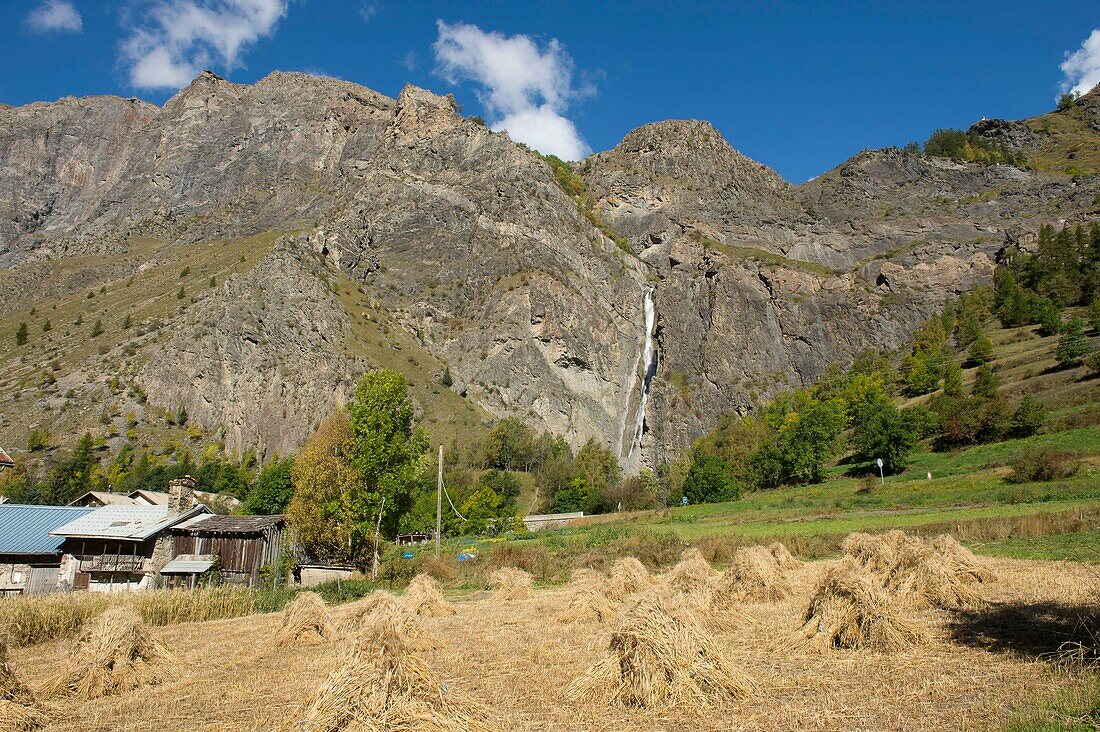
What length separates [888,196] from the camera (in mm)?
176000

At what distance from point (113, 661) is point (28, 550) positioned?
26955mm

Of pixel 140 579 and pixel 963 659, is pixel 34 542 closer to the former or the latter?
pixel 140 579

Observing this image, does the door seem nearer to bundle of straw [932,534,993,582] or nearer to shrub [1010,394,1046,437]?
bundle of straw [932,534,993,582]

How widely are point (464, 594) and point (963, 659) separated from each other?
20.1 metres

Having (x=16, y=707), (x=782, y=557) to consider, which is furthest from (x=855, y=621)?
(x=16, y=707)

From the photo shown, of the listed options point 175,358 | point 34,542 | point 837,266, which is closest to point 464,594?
point 34,542

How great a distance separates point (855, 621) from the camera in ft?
35.0

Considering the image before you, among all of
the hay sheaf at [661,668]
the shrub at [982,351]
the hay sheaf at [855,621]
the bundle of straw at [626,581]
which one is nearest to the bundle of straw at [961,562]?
the hay sheaf at [855,621]

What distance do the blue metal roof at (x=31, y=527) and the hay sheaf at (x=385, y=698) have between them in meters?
34.1

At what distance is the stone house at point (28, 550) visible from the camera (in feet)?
102

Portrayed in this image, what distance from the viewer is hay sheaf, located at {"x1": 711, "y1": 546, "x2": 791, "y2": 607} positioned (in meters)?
16.8

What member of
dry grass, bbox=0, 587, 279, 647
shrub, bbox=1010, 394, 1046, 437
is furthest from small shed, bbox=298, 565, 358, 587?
shrub, bbox=1010, 394, 1046, 437

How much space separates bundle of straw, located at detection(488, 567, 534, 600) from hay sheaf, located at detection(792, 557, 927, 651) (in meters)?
14.0

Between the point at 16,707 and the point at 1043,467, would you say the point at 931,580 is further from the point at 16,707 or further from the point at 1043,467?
the point at 1043,467
